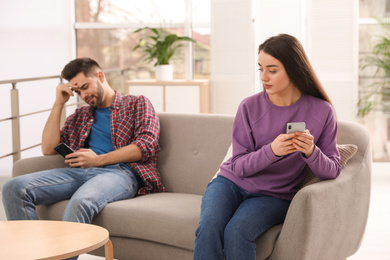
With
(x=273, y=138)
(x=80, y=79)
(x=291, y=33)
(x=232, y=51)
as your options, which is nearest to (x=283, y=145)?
(x=273, y=138)

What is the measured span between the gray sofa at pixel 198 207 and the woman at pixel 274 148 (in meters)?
0.11

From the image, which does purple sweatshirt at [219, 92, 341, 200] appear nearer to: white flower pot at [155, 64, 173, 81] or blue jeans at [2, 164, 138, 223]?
blue jeans at [2, 164, 138, 223]

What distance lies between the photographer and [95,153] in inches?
114

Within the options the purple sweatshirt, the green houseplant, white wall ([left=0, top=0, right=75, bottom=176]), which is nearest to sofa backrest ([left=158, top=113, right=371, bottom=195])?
the purple sweatshirt

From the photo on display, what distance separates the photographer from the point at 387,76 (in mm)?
5430

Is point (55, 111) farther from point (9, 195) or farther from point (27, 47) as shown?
point (27, 47)

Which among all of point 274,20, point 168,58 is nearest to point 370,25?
point 274,20

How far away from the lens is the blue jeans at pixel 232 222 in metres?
2.02

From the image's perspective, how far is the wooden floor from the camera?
3092 millimetres

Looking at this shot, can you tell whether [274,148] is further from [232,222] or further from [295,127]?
[232,222]

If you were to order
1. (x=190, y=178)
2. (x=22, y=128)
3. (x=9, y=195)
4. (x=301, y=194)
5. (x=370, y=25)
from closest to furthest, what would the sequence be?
(x=301, y=194) < (x=9, y=195) < (x=190, y=178) < (x=370, y=25) < (x=22, y=128)

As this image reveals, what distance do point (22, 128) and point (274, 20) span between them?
3.15 metres

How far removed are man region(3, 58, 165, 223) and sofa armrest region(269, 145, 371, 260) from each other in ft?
A: 3.00

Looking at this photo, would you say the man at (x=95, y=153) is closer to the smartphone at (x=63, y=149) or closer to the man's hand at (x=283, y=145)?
the smartphone at (x=63, y=149)
